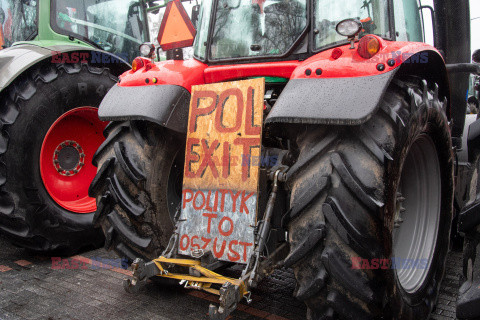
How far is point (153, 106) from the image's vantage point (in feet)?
8.23

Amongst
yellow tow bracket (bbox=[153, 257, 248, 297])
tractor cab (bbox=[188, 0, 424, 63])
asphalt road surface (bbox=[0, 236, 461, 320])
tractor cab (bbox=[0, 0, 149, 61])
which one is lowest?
asphalt road surface (bbox=[0, 236, 461, 320])

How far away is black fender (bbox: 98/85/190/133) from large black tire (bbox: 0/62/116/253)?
1.24m

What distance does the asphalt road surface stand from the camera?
8.71ft

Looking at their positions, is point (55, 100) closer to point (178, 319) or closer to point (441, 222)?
point (178, 319)

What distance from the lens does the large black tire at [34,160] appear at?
3484mm

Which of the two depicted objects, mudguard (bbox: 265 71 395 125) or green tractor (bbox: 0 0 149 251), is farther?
green tractor (bbox: 0 0 149 251)

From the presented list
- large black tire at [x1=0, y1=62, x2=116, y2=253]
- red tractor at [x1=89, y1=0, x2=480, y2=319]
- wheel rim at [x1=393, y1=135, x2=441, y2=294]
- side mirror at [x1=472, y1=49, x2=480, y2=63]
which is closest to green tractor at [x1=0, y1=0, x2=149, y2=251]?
large black tire at [x1=0, y1=62, x2=116, y2=253]

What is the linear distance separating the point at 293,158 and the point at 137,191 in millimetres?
1003

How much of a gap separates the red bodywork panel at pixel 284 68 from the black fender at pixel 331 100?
56 mm

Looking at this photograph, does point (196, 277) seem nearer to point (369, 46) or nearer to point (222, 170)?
point (222, 170)

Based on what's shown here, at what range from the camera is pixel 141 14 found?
5.29 meters

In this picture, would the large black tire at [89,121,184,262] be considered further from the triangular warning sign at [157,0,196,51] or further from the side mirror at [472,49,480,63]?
the side mirror at [472,49,480,63]

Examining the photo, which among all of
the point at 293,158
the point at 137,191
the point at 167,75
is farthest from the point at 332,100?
the point at 137,191

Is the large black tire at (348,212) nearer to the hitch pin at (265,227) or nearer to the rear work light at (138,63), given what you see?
the hitch pin at (265,227)
